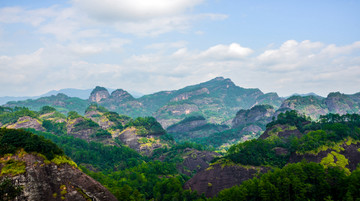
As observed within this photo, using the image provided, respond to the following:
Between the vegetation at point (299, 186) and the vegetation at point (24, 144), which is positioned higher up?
the vegetation at point (24, 144)

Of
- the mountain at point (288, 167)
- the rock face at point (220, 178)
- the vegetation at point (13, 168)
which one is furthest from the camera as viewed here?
the rock face at point (220, 178)

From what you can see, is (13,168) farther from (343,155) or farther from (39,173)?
(343,155)

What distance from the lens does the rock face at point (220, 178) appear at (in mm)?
104188

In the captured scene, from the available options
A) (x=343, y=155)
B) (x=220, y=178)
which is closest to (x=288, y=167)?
(x=220, y=178)

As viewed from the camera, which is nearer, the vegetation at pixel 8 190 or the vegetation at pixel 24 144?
the vegetation at pixel 8 190

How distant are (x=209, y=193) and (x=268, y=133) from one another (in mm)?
67409

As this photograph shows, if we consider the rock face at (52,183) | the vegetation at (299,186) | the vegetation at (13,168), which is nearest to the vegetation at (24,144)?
the rock face at (52,183)

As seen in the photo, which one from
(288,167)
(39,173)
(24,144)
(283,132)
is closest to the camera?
(39,173)

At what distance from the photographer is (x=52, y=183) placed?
6131cm

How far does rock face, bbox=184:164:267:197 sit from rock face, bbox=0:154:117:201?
47.8 metres

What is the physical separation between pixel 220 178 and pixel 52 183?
2648 inches

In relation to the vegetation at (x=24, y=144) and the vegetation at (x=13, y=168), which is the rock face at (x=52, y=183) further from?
the vegetation at (x=24, y=144)

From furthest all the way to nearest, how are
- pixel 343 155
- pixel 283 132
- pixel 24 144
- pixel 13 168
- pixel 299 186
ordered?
pixel 283 132
pixel 343 155
pixel 299 186
pixel 24 144
pixel 13 168

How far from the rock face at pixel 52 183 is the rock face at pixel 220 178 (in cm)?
4777
